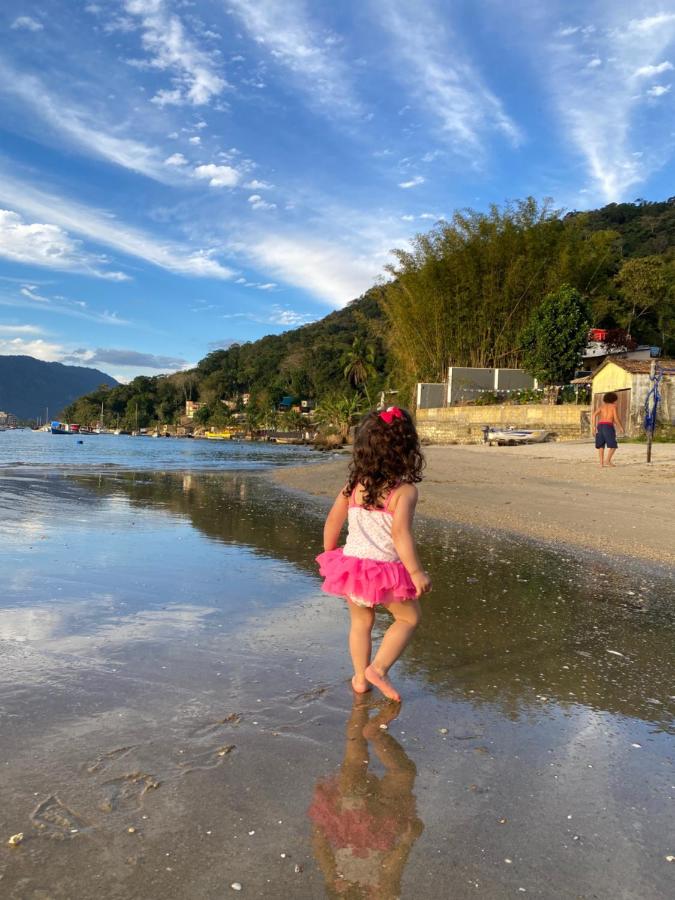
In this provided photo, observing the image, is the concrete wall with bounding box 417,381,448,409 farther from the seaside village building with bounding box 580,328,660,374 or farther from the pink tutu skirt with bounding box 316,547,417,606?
the pink tutu skirt with bounding box 316,547,417,606

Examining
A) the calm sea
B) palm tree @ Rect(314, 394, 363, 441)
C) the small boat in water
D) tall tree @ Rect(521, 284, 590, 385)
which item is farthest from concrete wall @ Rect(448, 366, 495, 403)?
palm tree @ Rect(314, 394, 363, 441)

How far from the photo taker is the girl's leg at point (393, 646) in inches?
113

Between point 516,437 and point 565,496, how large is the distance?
1635 cm

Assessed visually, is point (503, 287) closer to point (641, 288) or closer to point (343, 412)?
point (641, 288)

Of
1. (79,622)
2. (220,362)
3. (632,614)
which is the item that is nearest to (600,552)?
(632,614)

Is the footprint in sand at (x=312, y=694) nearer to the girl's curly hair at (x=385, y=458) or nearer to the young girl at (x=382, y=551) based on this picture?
the young girl at (x=382, y=551)

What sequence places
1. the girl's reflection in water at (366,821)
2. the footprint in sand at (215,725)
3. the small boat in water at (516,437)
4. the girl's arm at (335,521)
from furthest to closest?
the small boat in water at (516,437) → the girl's arm at (335,521) → the footprint in sand at (215,725) → the girl's reflection in water at (366,821)

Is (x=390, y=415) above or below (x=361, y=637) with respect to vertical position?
above

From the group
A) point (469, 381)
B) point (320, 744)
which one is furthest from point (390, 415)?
point (469, 381)

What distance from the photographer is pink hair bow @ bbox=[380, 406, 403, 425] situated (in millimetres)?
3051

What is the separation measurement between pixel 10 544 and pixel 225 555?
223 centimetres

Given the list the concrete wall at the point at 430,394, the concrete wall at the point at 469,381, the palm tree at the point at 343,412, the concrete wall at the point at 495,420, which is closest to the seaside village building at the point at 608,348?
the concrete wall at the point at 469,381

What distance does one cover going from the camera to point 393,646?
2928 millimetres

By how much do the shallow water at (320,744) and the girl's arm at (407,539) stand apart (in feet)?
1.86
